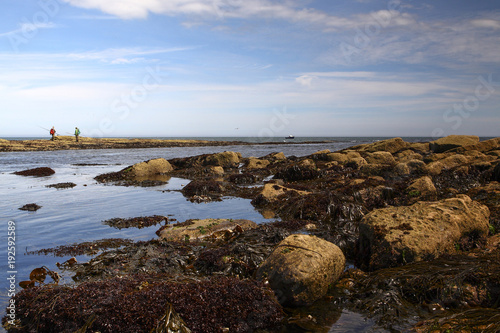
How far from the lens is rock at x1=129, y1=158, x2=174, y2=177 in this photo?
75.4 ft

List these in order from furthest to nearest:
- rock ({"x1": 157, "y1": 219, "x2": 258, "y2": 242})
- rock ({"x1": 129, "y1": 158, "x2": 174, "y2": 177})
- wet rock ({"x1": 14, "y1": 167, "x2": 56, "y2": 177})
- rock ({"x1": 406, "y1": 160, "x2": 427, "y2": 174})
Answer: wet rock ({"x1": 14, "y1": 167, "x2": 56, "y2": 177})
rock ({"x1": 129, "y1": 158, "x2": 174, "y2": 177})
rock ({"x1": 406, "y1": 160, "x2": 427, "y2": 174})
rock ({"x1": 157, "y1": 219, "x2": 258, "y2": 242})

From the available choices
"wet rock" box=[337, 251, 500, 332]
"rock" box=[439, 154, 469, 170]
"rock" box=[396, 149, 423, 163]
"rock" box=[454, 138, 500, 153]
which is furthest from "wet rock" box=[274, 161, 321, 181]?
"wet rock" box=[337, 251, 500, 332]

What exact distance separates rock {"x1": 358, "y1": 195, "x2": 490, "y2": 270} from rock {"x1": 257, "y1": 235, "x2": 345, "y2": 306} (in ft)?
3.10

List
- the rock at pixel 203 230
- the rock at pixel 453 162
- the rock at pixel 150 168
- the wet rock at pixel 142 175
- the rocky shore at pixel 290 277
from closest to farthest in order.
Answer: the rocky shore at pixel 290 277 < the rock at pixel 203 230 < the rock at pixel 453 162 < the wet rock at pixel 142 175 < the rock at pixel 150 168

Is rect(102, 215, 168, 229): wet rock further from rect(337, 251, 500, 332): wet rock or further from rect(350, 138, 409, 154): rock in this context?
rect(350, 138, 409, 154): rock

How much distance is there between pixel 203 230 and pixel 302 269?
408cm

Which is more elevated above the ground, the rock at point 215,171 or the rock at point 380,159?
the rock at point 380,159

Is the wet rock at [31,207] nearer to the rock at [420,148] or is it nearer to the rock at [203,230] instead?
the rock at [203,230]

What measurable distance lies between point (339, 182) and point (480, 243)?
29.7ft

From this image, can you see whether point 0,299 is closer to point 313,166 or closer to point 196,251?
point 196,251

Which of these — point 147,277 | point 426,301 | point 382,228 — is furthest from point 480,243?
point 147,277

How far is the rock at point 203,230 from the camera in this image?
8.73m

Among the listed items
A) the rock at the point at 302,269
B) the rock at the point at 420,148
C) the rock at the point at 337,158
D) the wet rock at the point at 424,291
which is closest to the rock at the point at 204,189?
the rock at the point at 302,269

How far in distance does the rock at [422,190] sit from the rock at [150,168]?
17582 millimetres
